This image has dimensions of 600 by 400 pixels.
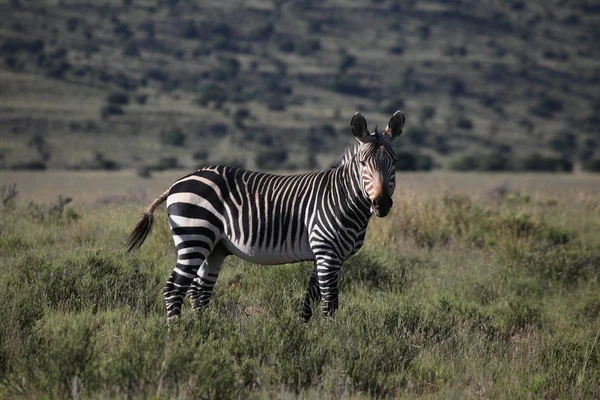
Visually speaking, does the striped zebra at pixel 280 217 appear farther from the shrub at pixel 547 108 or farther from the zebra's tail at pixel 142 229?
the shrub at pixel 547 108

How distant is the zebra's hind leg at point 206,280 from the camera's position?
28.1 ft

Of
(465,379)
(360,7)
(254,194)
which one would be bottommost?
(465,379)

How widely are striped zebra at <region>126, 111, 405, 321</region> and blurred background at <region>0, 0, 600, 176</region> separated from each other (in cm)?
3061

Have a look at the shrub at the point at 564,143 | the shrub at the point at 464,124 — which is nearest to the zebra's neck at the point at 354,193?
the shrub at the point at 564,143

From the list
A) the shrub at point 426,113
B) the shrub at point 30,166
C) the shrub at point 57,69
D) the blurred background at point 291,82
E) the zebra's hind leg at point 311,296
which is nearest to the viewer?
the zebra's hind leg at point 311,296

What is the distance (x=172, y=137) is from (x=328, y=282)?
1942 inches

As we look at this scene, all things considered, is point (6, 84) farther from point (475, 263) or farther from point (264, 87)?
point (475, 263)

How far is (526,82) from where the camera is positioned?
3767 inches

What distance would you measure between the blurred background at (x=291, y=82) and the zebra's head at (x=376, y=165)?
1232 inches

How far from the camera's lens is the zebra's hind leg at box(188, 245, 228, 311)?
8.56 m

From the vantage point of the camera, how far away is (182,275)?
8062 mm

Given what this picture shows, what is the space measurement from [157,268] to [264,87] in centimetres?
7633

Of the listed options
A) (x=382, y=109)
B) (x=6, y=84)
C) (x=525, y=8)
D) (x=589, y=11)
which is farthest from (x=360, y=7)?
(x=6, y=84)

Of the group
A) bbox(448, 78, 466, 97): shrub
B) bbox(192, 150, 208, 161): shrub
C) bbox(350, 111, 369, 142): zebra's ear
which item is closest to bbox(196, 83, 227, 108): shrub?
bbox(192, 150, 208, 161): shrub
